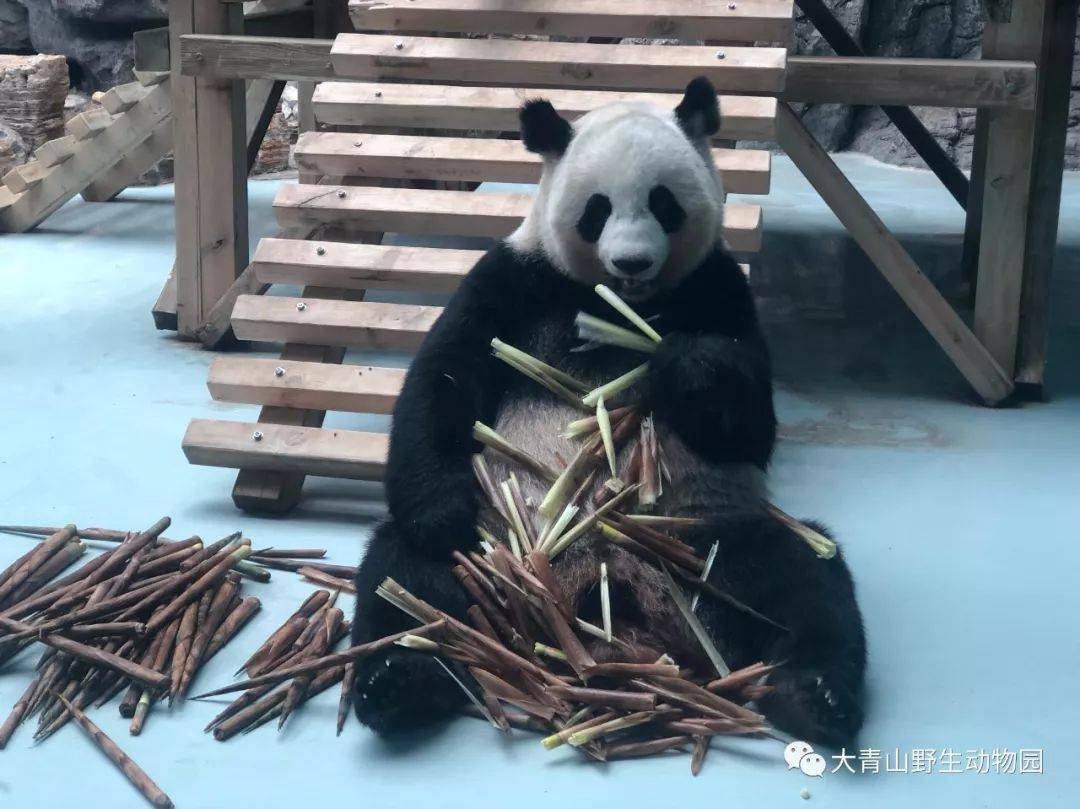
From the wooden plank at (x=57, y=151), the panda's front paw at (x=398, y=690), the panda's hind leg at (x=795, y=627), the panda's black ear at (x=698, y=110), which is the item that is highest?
the panda's black ear at (x=698, y=110)

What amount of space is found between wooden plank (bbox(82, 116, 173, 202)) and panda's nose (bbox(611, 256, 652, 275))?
5806mm

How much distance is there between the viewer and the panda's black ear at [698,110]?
3.24 m

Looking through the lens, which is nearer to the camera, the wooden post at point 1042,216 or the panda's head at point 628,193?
the panda's head at point 628,193

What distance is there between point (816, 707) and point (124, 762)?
5.03 ft

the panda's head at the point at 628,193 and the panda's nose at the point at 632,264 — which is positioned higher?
the panda's head at the point at 628,193

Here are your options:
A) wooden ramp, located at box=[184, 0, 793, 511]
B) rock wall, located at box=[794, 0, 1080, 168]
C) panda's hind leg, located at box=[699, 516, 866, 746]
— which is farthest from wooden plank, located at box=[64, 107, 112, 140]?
rock wall, located at box=[794, 0, 1080, 168]

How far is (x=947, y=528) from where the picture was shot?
4.02 m

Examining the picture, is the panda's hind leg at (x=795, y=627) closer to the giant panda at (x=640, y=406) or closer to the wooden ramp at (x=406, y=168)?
the giant panda at (x=640, y=406)

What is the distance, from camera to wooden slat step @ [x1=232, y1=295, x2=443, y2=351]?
171 inches

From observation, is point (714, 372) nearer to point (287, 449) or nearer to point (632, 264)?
point (632, 264)

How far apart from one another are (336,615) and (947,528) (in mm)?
2111

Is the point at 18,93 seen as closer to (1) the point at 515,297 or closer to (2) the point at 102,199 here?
→ (2) the point at 102,199

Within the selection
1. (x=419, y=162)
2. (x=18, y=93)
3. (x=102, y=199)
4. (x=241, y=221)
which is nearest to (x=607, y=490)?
(x=419, y=162)

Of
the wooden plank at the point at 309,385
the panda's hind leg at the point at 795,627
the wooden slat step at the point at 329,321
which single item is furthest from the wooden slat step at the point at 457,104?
the panda's hind leg at the point at 795,627
